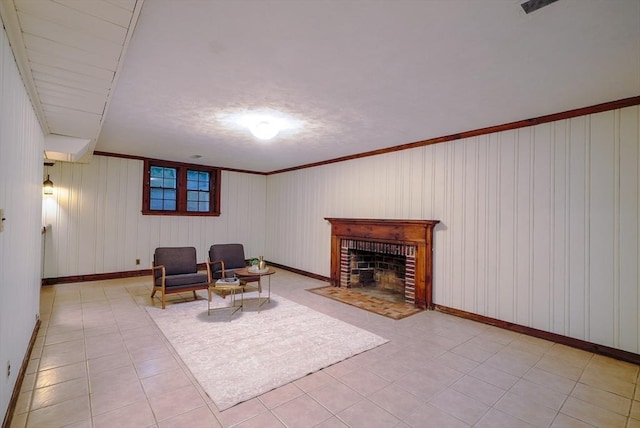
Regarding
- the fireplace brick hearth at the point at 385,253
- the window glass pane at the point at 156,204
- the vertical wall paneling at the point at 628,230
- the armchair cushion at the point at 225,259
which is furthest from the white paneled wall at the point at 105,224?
the vertical wall paneling at the point at 628,230

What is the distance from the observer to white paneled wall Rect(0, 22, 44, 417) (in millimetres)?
1810

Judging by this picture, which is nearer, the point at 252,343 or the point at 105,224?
the point at 252,343

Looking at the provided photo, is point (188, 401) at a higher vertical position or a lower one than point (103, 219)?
lower

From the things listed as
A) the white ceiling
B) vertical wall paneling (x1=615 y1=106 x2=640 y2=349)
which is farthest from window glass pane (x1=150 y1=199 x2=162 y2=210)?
vertical wall paneling (x1=615 y1=106 x2=640 y2=349)

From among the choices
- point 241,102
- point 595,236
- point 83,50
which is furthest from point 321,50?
point 595,236

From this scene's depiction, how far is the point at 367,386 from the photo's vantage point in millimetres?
2396

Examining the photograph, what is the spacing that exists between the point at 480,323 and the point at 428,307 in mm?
728

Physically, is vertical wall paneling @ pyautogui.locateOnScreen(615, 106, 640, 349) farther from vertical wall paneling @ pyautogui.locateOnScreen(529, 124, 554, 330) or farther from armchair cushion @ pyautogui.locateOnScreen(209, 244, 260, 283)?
armchair cushion @ pyautogui.locateOnScreen(209, 244, 260, 283)

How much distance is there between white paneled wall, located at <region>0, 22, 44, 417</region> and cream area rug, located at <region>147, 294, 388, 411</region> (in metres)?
1.21

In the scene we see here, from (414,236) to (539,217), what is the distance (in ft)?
5.30

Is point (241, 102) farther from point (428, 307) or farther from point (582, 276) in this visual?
point (582, 276)

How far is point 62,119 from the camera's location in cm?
337

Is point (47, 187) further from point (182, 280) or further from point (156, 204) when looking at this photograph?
point (182, 280)

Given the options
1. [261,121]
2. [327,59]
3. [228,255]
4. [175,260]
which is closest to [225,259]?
[228,255]
